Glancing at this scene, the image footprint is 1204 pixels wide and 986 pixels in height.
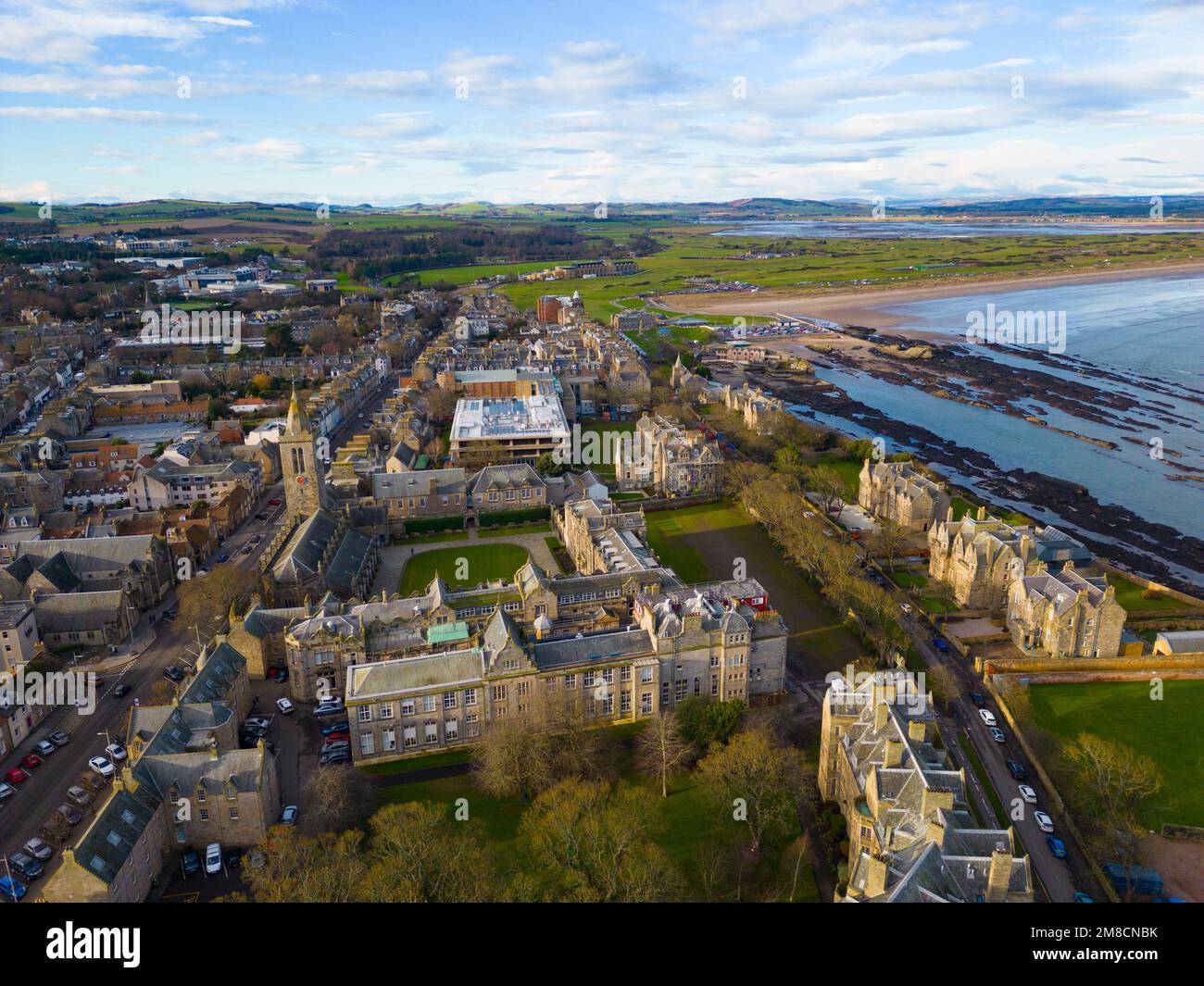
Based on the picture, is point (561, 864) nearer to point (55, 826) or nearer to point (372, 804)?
point (372, 804)

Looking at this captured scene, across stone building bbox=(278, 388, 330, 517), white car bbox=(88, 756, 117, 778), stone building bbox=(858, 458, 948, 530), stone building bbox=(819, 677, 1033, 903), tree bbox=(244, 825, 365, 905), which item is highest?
stone building bbox=(278, 388, 330, 517)

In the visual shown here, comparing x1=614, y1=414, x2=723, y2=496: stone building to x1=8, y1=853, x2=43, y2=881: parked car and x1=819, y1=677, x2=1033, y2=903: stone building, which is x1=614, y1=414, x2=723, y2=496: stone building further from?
x1=8, y1=853, x2=43, y2=881: parked car

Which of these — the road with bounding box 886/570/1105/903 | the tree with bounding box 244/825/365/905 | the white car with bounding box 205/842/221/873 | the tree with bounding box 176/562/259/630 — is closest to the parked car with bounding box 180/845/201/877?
the white car with bounding box 205/842/221/873

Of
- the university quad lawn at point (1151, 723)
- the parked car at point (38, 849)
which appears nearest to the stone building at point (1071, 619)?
the university quad lawn at point (1151, 723)

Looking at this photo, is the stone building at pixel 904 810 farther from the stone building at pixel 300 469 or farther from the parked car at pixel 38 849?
the stone building at pixel 300 469

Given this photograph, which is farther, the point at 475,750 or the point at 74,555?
the point at 74,555
